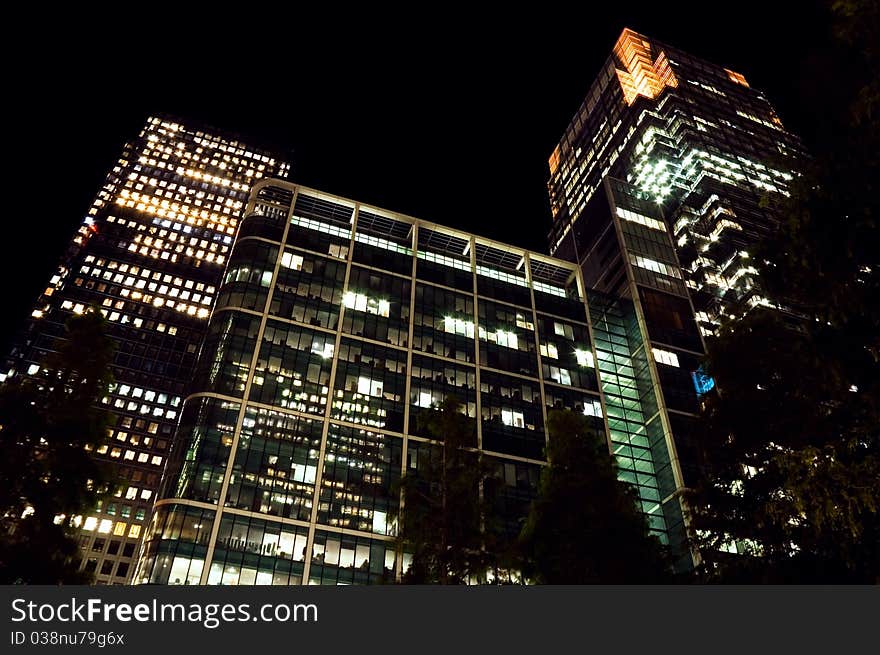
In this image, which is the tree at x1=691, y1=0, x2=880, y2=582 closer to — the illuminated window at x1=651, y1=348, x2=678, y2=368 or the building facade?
the building facade

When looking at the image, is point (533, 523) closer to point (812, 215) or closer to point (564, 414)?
point (564, 414)

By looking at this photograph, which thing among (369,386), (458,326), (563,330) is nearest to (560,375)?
(563,330)

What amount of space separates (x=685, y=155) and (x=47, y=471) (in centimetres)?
10180

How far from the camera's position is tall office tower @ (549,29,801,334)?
82.8m

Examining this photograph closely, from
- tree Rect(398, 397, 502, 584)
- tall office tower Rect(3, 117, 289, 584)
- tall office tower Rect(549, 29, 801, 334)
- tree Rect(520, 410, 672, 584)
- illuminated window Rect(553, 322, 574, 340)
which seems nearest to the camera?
tree Rect(520, 410, 672, 584)

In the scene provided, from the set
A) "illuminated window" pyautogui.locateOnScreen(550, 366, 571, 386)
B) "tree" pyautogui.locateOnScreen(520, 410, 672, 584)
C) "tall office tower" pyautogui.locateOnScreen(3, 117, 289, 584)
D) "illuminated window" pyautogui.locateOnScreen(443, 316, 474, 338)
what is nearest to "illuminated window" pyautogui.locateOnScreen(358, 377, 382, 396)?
"illuminated window" pyautogui.locateOnScreen(443, 316, 474, 338)

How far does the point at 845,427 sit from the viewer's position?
41.0ft

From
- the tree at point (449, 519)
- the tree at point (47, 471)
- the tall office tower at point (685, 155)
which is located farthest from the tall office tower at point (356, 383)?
the tree at point (47, 471)

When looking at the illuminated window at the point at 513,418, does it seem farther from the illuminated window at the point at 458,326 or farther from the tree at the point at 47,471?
the tree at the point at 47,471

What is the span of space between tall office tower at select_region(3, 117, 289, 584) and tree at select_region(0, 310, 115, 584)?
7447 cm

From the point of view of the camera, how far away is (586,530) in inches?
878

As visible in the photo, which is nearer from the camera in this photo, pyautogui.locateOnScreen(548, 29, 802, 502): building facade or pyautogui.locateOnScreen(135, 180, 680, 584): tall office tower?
pyautogui.locateOnScreen(135, 180, 680, 584): tall office tower

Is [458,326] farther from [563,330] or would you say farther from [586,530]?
[586,530]
